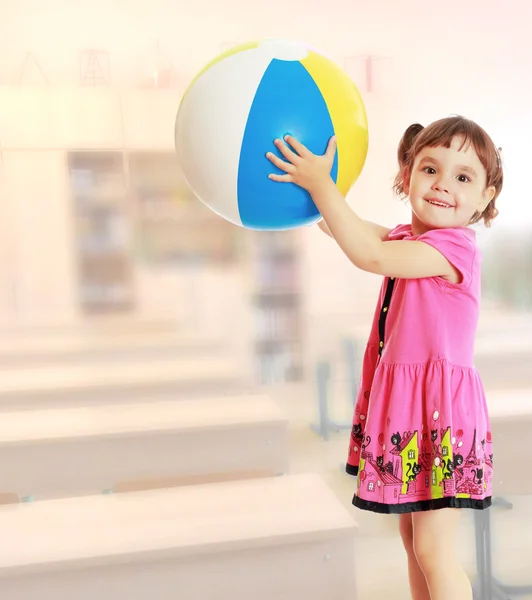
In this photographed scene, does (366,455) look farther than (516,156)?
No

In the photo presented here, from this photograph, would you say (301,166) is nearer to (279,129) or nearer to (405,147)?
(279,129)

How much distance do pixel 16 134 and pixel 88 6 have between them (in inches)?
17.5

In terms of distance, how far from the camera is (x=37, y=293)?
2.25 metres

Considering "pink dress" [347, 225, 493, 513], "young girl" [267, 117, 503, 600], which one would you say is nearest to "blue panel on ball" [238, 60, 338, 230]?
"young girl" [267, 117, 503, 600]

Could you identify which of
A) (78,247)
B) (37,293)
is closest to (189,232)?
(78,247)

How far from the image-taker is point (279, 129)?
1.12 metres

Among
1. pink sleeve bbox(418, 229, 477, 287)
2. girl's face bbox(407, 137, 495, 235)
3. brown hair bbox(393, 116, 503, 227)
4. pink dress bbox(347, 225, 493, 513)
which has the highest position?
brown hair bbox(393, 116, 503, 227)

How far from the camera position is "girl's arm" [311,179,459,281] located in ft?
3.70

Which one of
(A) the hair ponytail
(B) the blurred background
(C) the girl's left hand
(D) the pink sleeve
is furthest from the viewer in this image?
(B) the blurred background

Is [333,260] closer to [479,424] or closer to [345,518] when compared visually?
[345,518]

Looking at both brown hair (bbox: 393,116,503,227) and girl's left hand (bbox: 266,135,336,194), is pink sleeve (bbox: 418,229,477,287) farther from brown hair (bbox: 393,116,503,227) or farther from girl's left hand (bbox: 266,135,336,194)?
girl's left hand (bbox: 266,135,336,194)

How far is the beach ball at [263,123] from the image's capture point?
1127 mm

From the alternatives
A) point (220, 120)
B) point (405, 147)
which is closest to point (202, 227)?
point (405, 147)

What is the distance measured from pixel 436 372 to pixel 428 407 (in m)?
0.06
